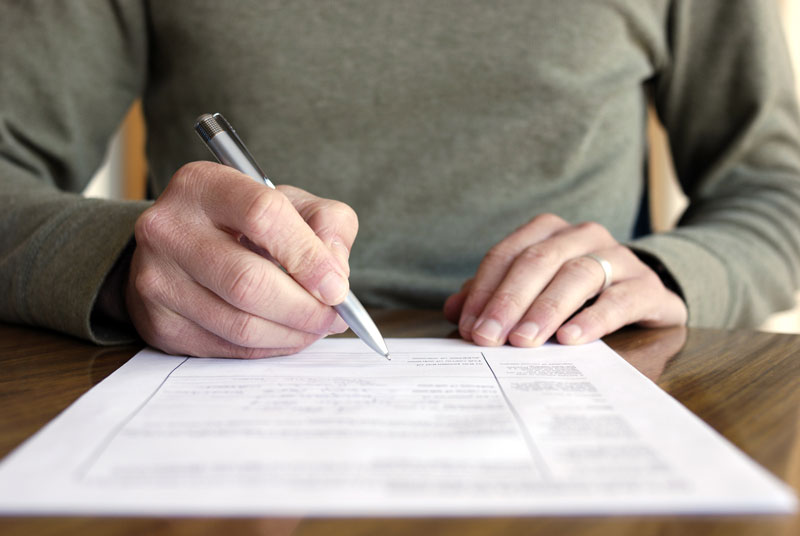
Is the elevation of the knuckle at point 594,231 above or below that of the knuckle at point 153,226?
below

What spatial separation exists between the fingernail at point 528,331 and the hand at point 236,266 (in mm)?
146

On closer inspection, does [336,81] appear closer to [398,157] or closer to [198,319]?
[398,157]

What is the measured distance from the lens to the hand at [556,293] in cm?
50

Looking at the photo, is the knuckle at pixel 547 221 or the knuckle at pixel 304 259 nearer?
the knuckle at pixel 304 259

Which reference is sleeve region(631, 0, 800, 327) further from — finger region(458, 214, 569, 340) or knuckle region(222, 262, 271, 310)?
knuckle region(222, 262, 271, 310)

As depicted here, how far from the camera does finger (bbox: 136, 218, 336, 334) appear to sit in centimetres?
40

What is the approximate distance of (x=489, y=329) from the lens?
494 millimetres

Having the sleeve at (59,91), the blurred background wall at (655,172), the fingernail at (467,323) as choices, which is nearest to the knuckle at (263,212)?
the fingernail at (467,323)

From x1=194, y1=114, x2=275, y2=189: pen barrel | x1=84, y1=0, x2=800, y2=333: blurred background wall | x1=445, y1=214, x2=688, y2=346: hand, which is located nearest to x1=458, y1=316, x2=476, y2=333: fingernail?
x1=445, y1=214, x2=688, y2=346: hand

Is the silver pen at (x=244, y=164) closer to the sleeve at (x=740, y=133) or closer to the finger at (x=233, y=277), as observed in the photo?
the finger at (x=233, y=277)

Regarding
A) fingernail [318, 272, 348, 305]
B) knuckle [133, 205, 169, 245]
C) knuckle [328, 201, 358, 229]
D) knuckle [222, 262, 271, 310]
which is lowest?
fingernail [318, 272, 348, 305]

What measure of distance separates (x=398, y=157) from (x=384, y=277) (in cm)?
18

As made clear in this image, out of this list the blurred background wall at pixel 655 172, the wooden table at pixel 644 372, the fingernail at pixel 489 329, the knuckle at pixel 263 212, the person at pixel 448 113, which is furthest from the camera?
the blurred background wall at pixel 655 172

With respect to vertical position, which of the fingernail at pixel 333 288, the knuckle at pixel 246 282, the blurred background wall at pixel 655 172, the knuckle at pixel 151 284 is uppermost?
the knuckle at pixel 151 284
